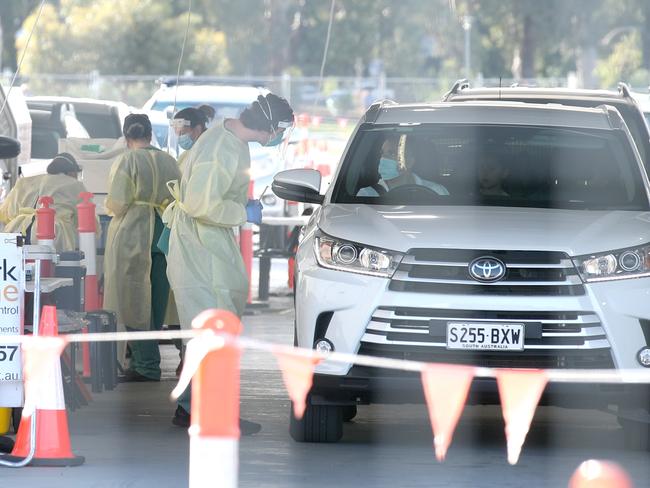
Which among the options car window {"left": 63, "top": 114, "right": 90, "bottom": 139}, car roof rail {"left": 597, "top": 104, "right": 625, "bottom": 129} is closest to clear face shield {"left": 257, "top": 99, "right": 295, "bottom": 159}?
car roof rail {"left": 597, "top": 104, "right": 625, "bottom": 129}

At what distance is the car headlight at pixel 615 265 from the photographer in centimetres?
784

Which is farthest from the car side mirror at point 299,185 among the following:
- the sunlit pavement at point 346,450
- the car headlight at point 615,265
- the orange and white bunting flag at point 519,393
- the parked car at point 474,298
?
the orange and white bunting flag at point 519,393

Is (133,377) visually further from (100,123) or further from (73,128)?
(100,123)

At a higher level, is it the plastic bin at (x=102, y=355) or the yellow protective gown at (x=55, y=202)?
the yellow protective gown at (x=55, y=202)

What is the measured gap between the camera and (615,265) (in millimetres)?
7879

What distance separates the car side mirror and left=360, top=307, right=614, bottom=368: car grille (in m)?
1.53

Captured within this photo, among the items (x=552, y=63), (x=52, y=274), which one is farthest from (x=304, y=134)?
(x=552, y=63)

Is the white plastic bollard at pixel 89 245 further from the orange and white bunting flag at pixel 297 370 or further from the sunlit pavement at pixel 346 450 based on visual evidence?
the orange and white bunting flag at pixel 297 370

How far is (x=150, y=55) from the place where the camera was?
5175 cm

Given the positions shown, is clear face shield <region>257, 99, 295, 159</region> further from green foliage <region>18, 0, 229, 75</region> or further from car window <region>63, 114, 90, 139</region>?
green foliage <region>18, 0, 229, 75</region>

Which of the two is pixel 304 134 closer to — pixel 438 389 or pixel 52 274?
pixel 52 274

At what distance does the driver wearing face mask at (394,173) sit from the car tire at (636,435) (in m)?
1.54

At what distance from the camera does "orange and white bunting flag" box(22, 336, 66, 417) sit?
651cm

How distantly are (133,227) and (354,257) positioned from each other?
136 inches
